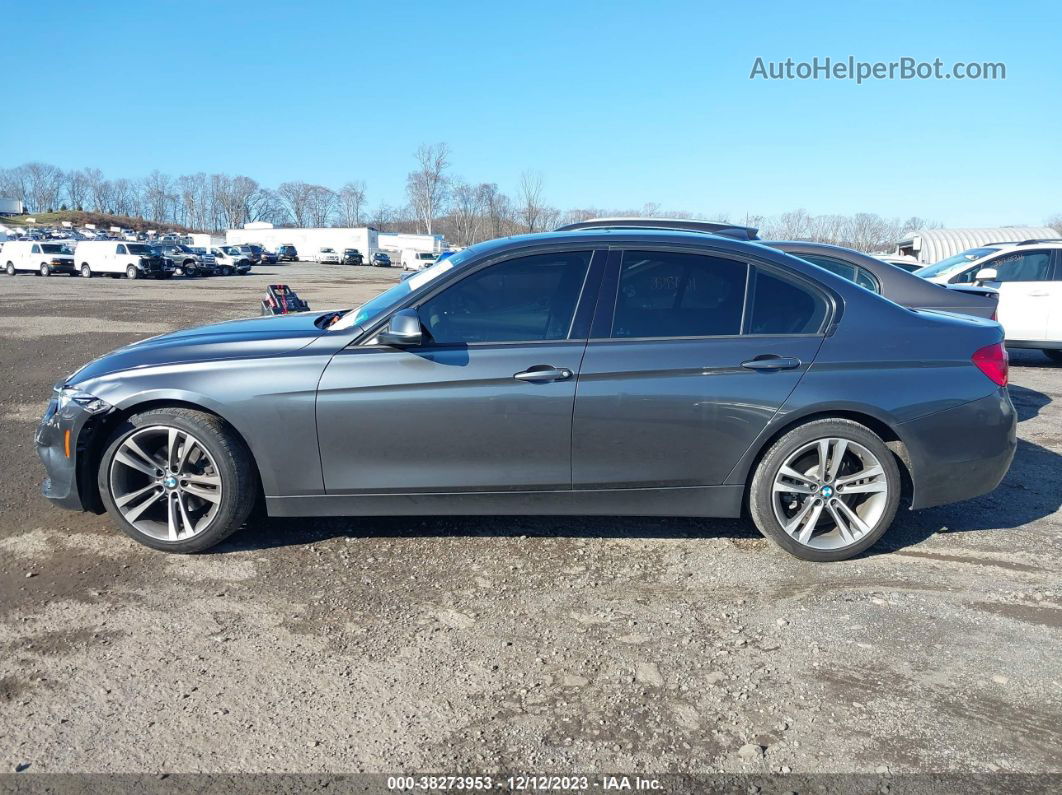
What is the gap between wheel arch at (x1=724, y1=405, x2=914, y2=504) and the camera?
3.89 meters

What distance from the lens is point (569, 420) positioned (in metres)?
3.78

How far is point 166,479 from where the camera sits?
388 cm

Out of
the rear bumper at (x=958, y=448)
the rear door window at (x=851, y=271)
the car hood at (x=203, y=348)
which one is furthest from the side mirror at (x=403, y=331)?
the rear door window at (x=851, y=271)

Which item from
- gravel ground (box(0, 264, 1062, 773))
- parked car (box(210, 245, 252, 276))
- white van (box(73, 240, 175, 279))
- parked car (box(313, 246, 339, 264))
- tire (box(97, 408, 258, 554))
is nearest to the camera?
gravel ground (box(0, 264, 1062, 773))

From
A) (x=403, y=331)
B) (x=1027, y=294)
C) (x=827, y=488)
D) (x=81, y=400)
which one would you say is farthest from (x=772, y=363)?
(x=1027, y=294)

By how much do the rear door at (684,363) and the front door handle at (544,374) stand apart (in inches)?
4.1

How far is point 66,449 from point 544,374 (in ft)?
8.09

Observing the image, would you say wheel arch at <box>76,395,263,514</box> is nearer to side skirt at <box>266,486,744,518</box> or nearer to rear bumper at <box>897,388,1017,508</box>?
side skirt at <box>266,486,744,518</box>

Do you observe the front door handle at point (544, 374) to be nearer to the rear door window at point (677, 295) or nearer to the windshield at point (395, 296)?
the rear door window at point (677, 295)

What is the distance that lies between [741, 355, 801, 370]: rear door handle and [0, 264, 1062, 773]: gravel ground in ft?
3.35

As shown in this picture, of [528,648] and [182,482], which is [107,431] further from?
[528,648]

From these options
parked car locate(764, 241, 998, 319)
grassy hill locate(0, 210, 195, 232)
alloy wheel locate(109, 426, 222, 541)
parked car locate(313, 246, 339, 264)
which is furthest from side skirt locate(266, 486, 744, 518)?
grassy hill locate(0, 210, 195, 232)

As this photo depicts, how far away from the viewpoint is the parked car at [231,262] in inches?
1972

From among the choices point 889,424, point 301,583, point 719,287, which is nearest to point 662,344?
→ point 719,287
